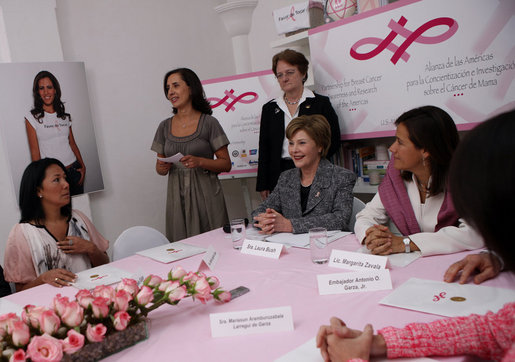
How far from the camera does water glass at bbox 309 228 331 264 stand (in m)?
1.74

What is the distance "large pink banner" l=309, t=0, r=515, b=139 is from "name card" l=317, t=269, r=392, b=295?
6.02 feet

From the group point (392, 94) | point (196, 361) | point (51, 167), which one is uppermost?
point (392, 94)

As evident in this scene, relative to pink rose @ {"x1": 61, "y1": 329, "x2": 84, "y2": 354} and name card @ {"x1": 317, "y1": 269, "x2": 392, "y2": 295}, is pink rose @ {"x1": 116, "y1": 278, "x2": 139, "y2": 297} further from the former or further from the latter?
name card @ {"x1": 317, "y1": 269, "x2": 392, "y2": 295}

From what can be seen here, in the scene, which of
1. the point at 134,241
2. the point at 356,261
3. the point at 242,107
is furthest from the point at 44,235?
the point at 242,107

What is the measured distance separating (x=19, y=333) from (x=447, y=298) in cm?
111

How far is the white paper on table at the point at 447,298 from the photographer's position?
45.4 inches

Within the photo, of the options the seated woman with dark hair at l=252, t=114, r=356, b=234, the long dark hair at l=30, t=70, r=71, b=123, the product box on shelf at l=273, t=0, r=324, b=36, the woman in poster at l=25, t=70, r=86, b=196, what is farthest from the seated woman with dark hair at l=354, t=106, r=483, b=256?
the long dark hair at l=30, t=70, r=71, b=123

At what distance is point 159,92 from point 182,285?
363cm

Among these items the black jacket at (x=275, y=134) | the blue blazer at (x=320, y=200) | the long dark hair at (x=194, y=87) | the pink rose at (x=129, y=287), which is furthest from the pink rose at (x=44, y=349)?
the black jacket at (x=275, y=134)

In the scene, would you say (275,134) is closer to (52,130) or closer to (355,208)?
(355,208)

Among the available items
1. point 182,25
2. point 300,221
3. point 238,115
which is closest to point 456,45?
point 300,221

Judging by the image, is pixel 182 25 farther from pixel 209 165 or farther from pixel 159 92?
pixel 209 165

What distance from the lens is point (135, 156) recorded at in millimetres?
4445

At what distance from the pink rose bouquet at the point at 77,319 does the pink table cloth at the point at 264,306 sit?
10cm
